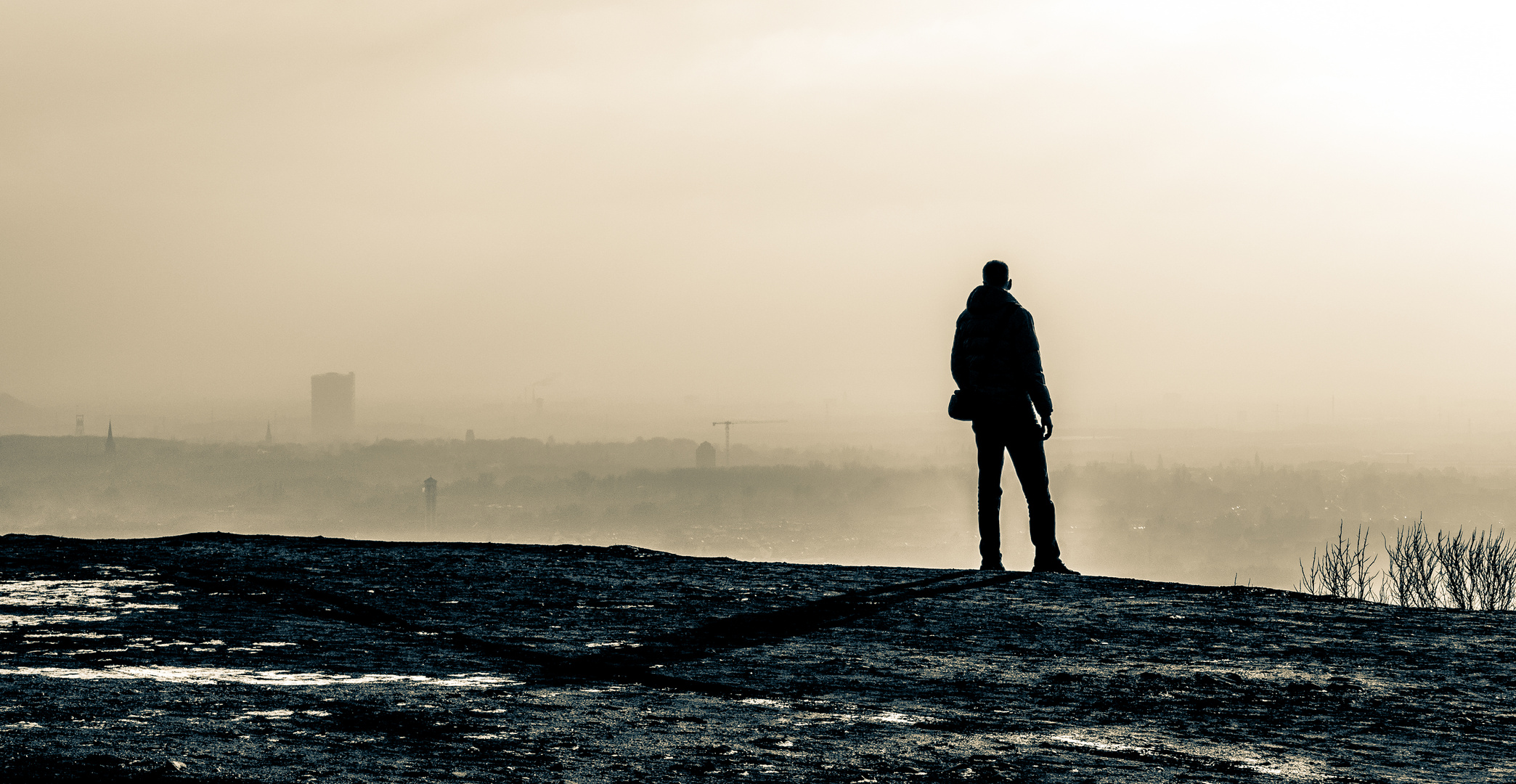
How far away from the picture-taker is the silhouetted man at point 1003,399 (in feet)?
27.2

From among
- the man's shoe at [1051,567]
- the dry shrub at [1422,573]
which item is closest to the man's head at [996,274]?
the man's shoe at [1051,567]

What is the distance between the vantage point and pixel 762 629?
16.0 feet

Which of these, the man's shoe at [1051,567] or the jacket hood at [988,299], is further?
the jacket hood at [988,299]

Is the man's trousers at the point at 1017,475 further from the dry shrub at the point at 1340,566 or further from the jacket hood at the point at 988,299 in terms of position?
the dry shrub at the point at 1340,566

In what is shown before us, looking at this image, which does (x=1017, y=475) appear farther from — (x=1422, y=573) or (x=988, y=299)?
(x=1422, y=573)

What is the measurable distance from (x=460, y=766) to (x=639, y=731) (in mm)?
508

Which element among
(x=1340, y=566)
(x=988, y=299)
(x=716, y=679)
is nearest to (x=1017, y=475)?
(x=988, y=299)

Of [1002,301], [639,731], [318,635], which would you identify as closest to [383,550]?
[318,635]

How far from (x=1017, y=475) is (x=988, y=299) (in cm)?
119

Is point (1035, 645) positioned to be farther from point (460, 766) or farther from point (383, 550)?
point (383, 550)

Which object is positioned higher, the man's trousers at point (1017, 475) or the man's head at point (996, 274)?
Answer: the man's head at point (996, 274)

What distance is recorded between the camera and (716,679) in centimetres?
388

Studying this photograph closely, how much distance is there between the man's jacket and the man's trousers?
136 millimetres

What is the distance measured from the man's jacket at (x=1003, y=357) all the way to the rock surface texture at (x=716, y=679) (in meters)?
1.95
